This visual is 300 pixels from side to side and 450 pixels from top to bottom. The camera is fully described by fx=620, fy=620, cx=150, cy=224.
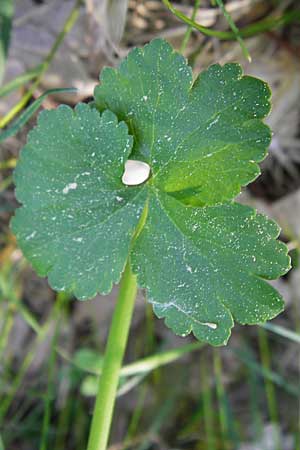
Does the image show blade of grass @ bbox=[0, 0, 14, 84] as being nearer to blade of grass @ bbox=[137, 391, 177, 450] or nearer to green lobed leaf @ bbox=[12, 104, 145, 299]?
green lobed leaf @ bbox=[12, 104, 145, 299]

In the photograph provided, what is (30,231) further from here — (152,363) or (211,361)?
(211,361)

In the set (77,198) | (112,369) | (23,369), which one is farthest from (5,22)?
(23,369)

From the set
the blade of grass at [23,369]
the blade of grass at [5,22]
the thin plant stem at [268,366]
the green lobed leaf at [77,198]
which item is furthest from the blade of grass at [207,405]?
the blade of grass at [5,22]

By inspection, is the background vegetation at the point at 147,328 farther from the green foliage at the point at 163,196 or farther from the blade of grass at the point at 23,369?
the green foliage at the point at 163,196

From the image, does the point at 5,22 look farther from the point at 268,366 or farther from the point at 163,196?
the point at 268,366

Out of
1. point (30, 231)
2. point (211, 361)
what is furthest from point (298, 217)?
point (30, 231)
